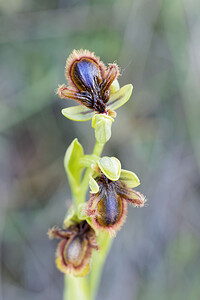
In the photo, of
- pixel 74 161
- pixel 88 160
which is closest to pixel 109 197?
pixel 88 160

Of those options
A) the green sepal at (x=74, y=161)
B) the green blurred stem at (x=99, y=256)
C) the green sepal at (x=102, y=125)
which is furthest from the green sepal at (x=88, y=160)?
the green blurred stem at (x=99, y=256)

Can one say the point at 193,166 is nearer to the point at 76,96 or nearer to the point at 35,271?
the point at 35,271

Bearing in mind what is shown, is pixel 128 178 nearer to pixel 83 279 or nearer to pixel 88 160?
pixel 88 160

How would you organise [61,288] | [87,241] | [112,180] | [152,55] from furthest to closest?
[152,55]
[61,288]
[87,241]
[112,180]

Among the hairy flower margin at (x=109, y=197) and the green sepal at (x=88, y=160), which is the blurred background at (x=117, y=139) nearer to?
the green sepal at (x=88, y=160)

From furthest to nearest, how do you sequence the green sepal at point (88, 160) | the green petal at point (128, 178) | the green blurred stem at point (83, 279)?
the green blurred stem at point (83, 279) → the green sepal at point (88, 160) → the green petal at point (128, 178)

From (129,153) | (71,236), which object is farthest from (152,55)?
(71,236)
